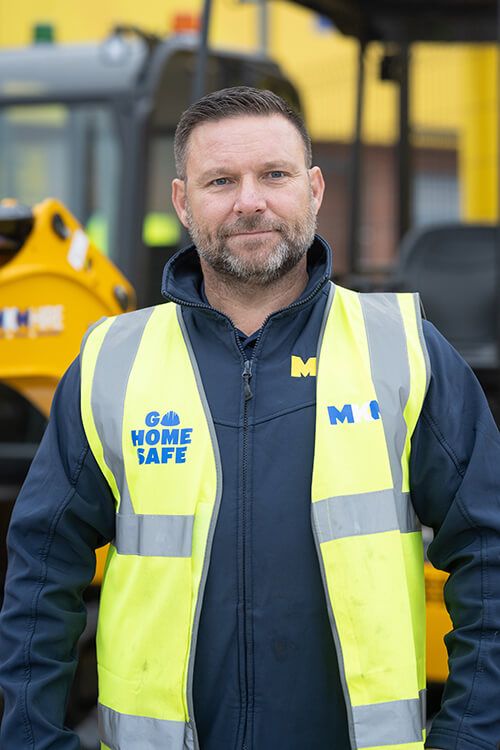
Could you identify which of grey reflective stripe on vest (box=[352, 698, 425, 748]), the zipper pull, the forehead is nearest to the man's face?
the forehead

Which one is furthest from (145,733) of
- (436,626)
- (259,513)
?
(436,626)

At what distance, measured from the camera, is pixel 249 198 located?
6.46 feet

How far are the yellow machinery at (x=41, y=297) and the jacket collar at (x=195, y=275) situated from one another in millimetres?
1365

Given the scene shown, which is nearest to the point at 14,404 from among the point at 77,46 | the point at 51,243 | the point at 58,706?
the point at 51,243

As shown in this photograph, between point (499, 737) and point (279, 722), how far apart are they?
336 millimetres

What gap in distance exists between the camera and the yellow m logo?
77.6 inches

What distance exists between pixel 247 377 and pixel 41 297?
1.70 meters

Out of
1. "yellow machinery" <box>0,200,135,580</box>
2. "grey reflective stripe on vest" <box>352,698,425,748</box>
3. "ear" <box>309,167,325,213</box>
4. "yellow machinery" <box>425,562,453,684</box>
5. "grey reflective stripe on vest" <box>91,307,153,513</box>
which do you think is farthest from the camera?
"yellow machinery" <box>0,200,135,580</box>

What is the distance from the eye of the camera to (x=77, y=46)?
5.68 metres

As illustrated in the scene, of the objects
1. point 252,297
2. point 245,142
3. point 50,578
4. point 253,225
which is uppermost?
point 245,142

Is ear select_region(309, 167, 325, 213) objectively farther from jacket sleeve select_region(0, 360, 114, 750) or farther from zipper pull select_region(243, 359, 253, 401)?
jacket sleeve select_region(0, 360, 114, 750)

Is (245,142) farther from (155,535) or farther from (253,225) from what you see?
(155,535)

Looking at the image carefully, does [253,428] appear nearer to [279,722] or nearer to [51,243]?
[279,722]

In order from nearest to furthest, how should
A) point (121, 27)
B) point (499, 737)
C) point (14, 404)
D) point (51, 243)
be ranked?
point (499, 737) < point (51, 243) < point (14, 404) < point (121, 27)
